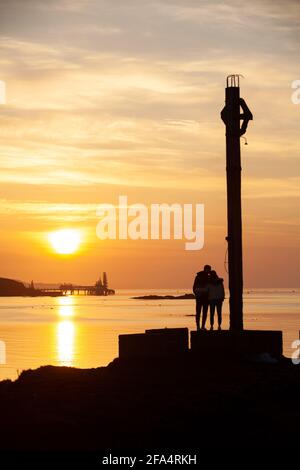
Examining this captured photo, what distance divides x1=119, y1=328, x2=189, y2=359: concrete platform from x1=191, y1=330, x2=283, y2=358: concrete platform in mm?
492

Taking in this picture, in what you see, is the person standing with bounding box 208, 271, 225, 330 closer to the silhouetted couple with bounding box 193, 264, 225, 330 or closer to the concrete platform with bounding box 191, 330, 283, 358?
the silhouetted couple with bounding box 193, 264, 225, 330

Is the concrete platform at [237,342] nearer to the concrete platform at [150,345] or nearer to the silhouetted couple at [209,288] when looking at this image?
the concrete platform at [150,345]

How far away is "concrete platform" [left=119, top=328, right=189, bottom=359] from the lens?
20875mm

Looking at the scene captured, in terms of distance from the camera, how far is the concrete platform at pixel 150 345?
20.9 metres

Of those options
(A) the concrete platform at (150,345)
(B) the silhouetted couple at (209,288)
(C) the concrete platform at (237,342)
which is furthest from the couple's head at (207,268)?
(A) the concrete platform at (150,345)

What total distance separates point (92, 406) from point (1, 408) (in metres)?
1.59

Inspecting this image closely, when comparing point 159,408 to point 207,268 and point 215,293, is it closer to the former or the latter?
point 215,293

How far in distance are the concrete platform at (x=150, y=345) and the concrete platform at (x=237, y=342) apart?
0.49 meters

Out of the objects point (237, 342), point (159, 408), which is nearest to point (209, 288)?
point (237, 342)

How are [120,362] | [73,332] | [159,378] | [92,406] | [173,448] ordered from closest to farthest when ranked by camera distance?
[173,448]
[92,406]
[159,378]
[120,362]
[73,332]
